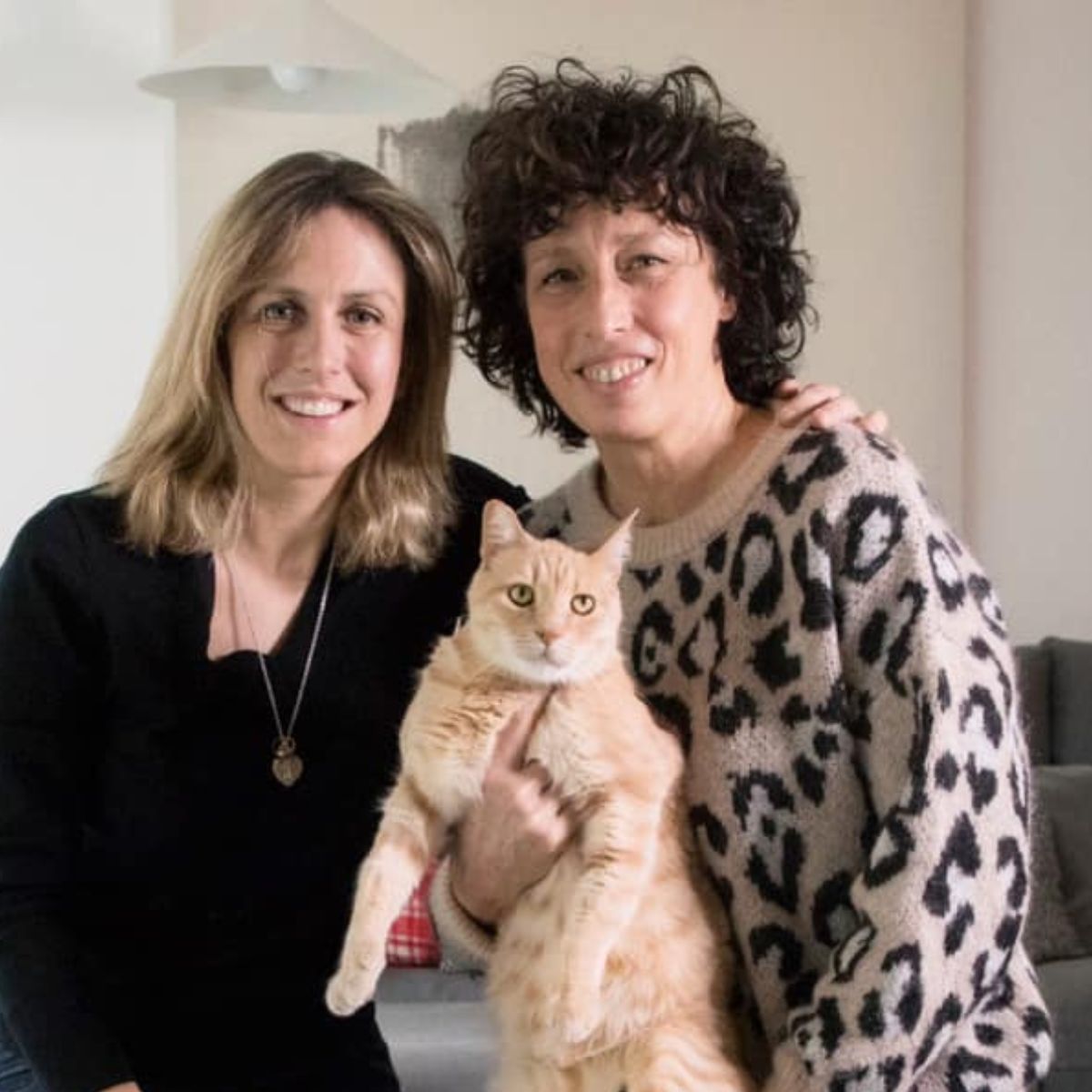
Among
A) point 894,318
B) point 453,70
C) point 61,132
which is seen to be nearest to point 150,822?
point 61,132

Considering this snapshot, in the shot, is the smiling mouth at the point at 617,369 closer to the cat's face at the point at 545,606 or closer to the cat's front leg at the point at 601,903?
the cat's face at the point at 545,606

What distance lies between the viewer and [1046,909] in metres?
3.32

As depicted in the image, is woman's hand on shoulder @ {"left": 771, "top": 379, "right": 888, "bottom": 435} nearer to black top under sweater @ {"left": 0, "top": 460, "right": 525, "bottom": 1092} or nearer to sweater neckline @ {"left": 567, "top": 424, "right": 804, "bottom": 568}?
sweater neckline @ {"left": 567, "top": 424, "right": 804, "bottom": 568}

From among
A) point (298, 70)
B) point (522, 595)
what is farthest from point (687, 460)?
point (298, 70)

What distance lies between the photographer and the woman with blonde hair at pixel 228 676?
1624mm

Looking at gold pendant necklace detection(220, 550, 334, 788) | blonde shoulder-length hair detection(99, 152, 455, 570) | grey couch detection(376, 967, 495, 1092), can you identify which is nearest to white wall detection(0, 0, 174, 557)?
grey couch detection(376, 967, 495, 1092)

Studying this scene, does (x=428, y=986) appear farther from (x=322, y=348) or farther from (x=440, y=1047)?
(x=322, y=348)

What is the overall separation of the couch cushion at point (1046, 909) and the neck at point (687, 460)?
73.2 inches

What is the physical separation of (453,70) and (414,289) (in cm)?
237

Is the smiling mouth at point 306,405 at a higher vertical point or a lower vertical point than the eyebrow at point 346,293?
lower

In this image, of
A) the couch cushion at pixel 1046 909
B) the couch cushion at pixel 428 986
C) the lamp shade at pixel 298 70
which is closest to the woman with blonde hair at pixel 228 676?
the couch cushion at pixel 428 986

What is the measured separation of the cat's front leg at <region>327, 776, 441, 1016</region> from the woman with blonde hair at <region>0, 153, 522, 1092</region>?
0.16 meters

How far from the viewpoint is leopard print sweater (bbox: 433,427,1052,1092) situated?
4.31 ft

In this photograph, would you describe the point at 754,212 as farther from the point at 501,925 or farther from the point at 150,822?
the point at 150,822
